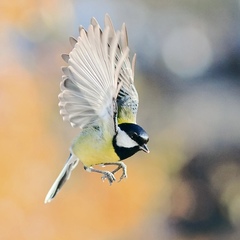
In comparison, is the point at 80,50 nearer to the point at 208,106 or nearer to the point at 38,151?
the point at 38,151

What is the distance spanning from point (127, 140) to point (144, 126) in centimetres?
82


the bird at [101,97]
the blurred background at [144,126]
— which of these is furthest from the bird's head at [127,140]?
the blurred background at [144,126]

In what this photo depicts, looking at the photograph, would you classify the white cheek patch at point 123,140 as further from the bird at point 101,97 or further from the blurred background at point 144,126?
the blurred background at point 144,126

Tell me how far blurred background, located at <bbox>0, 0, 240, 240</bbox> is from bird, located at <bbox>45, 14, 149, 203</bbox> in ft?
2.06

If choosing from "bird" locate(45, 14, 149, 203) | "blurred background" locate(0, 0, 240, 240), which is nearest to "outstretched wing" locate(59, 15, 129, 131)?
"bird" locate(45, 14, 149, 203)

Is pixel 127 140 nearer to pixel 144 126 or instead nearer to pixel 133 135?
pixel 133 135

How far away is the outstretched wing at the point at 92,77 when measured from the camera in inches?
23.4

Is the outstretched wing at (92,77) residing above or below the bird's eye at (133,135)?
above

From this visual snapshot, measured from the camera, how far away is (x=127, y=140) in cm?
64

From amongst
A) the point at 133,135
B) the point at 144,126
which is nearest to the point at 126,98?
the point at 133,135

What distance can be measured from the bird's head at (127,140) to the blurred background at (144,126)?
65 cm

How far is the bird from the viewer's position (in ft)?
1.96

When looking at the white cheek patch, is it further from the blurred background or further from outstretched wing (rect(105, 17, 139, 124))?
the blurred background

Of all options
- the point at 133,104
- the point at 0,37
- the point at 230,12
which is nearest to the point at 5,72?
the point at 0,37
